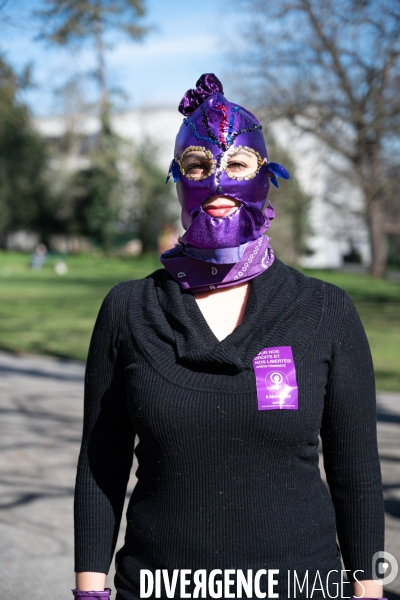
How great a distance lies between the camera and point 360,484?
1.98 meters

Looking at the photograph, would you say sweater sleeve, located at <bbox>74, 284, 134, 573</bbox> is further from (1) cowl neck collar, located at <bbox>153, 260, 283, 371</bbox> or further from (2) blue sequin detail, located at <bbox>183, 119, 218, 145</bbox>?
(2) blue sequin detail, located at <bbox>183, 119, 218, 145</bbox>

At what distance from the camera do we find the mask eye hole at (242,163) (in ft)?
7.10

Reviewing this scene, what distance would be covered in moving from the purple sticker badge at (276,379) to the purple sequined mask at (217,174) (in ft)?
1.14

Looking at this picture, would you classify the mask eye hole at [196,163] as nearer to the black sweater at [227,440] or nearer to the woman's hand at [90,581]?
the black sweater at [227,440]

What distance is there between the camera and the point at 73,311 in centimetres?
1767

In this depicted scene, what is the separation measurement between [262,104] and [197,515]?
54.3 feet

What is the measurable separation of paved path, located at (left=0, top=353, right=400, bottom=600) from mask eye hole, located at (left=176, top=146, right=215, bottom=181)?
8.38 feet

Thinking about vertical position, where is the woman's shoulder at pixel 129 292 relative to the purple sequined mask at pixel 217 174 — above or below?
below

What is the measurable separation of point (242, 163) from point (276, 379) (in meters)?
0.67

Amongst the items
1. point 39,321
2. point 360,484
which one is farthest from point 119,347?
point 39,321

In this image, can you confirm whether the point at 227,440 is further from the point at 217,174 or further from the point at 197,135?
the point at 197,135

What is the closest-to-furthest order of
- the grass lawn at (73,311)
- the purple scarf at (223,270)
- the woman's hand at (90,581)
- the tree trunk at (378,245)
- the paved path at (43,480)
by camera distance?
the woman's hand at (90,581) → the purple scarf at (223,270) → the paved path at (43,480) → the grass lawn at (73,311) → the tree trunk at (378,245)

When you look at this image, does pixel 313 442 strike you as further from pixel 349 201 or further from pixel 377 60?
pixel 349 201

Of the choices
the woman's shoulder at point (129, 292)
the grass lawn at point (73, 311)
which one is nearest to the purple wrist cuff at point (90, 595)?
the woman's shoulder at point (129, 292)
